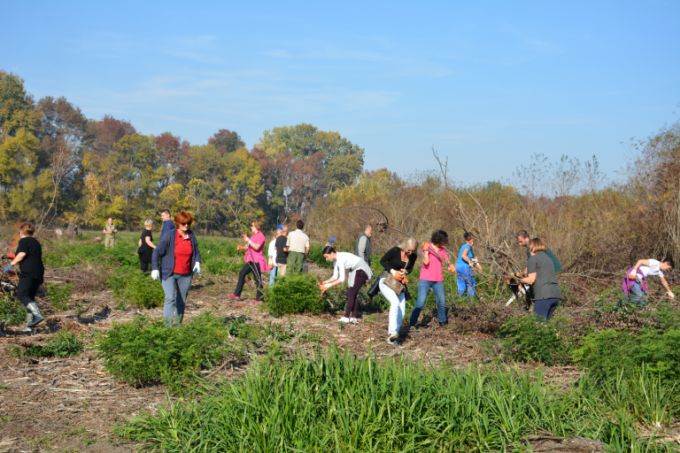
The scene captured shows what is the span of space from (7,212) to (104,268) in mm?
36659

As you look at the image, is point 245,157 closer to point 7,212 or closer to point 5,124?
point 5,124

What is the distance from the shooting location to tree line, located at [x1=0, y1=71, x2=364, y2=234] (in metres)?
51.7

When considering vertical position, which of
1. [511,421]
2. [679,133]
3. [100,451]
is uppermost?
[679,133]

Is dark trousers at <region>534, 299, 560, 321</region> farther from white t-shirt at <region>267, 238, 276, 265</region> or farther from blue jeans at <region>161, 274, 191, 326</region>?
white t-shirt at <region>267, 238, 276, 265</region>

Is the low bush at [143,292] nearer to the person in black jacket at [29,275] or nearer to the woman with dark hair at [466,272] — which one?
the person in black jacket at [29,275]

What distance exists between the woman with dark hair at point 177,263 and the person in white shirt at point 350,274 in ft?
6.44

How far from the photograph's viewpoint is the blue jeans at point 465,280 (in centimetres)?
1395

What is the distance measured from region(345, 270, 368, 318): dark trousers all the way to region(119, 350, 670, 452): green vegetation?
509 cm

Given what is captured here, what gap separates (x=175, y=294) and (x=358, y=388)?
458 centimetres

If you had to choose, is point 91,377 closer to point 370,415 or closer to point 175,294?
point 175,294

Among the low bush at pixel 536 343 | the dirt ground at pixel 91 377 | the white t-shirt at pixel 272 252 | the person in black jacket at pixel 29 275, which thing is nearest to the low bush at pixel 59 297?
the dirt ground at pixel 91 377

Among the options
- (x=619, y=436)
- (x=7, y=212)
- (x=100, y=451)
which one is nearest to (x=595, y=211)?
(x=619, y=436)

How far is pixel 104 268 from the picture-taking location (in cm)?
1852

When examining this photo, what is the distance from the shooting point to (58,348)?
368 inches
